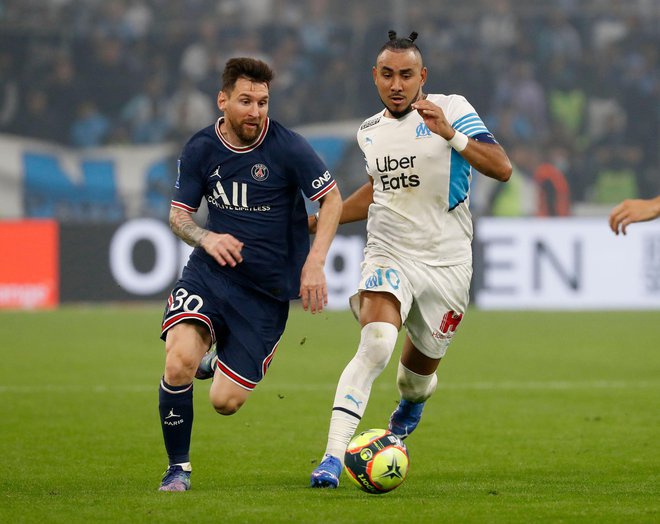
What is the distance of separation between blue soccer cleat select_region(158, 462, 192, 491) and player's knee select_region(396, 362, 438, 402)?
1.67m

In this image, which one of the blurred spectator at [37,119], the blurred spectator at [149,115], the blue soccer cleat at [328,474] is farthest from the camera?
the blurred spectator at [149,115]

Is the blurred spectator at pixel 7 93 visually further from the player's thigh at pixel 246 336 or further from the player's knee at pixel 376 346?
the player's knee at pixel 376 346

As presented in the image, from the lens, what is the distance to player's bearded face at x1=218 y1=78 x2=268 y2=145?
21.0 ft

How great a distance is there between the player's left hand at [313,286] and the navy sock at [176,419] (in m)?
0.73

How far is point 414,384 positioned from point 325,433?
1.16 metres

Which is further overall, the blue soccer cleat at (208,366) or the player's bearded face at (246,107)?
the blue soccer cleat at (208,366)

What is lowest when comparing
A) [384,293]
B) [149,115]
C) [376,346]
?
[376,346]

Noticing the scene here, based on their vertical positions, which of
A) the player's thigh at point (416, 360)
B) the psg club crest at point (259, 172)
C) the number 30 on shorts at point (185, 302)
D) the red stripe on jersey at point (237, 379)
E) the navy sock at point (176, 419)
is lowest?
the navy sock at point (176, 419)

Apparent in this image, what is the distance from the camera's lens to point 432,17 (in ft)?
68.5

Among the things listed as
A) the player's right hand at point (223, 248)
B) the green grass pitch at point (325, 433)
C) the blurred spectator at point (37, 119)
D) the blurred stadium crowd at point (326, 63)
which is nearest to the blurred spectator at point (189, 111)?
the blurred stadium crowd at point (326, 63)

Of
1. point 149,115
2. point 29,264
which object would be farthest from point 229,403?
point 149,115

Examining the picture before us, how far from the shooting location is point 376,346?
6398 millimetres

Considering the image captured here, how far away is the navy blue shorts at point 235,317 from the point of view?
6.53 metres

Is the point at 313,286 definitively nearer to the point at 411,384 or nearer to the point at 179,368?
the point at 179,368
